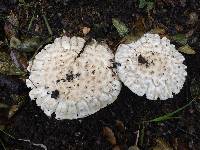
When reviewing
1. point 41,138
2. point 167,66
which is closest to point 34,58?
point 41,138

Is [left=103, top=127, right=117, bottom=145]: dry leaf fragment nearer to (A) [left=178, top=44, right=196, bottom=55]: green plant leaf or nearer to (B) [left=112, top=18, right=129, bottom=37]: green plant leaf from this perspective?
(B) [left=112, top=18, right=129, bottom=37]: green plant leaf

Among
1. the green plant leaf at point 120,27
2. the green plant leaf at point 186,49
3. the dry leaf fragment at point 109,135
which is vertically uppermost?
the green plant leaf at point 120,27

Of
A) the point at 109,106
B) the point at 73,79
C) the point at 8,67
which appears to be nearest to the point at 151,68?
the point at 109,106

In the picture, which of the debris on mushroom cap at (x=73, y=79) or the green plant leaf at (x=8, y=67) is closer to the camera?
the debris on mushroom cap at (x=73, y=79)

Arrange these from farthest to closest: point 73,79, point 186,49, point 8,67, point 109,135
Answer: point 186,49 < point 8,67 < point 109,135 < point 73,79

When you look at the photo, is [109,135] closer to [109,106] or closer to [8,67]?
[109,106]

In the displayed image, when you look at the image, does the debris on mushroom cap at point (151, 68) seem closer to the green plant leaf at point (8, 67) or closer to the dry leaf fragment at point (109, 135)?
the dry leaf fragment at point (109, 135)

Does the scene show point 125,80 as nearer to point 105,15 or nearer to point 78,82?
point 78,82

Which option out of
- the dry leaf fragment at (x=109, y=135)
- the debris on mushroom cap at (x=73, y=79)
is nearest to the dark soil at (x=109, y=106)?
the dry leaf fragment at (x=109, y=135)
